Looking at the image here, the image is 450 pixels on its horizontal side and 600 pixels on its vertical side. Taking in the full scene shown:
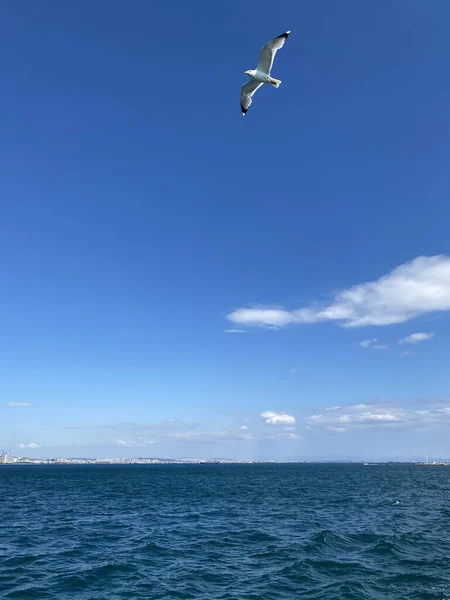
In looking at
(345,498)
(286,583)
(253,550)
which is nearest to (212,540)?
(253,550)

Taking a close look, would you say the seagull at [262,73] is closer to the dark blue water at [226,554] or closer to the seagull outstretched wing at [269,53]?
the seagull outstretched wing at [269,53]

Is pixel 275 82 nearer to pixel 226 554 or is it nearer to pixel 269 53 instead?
pixel 269 53

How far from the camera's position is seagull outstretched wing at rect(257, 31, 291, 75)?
14391 mm

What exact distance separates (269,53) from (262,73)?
681 mm

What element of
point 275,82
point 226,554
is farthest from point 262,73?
point 226,554

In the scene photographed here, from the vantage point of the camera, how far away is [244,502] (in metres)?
52.2

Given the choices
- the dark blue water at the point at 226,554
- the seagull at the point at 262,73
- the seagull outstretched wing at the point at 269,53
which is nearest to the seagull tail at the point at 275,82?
the seagull at the point at 262,73

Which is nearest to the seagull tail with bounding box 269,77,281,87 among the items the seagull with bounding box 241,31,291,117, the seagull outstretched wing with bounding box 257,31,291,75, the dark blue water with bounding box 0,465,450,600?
the seagull with bounding box 241,31,291,117

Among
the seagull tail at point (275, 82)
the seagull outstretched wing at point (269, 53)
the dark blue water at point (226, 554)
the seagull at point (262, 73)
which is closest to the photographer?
the seagull outstretched wing at point (269, 53)

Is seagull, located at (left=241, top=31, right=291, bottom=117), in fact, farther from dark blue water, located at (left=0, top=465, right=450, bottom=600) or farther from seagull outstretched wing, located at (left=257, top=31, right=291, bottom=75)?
dark blue water, located at (left=0, top=465, right=450, bottom=600)

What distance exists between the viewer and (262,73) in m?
15.3

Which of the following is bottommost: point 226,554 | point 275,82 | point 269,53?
point 226,554

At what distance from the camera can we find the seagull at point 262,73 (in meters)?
14.6

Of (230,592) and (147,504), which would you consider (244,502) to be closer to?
(147,504)
